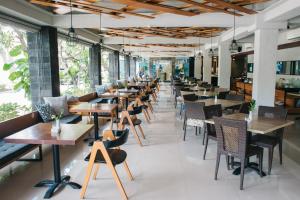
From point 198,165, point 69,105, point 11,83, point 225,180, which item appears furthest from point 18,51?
point 225,180

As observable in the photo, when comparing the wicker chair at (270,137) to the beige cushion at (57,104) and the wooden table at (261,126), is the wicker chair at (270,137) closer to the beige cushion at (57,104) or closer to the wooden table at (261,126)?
the wooden table at (261,126)

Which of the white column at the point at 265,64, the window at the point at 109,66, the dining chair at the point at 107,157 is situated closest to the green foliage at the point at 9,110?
the dining chair at the point at 107,157

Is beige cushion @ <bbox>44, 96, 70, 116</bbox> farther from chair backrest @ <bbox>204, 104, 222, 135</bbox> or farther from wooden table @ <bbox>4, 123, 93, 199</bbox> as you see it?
chair backrest @ <bbox>204, 104, 222, 135</bbox>

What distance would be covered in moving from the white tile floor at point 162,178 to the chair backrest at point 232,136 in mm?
485

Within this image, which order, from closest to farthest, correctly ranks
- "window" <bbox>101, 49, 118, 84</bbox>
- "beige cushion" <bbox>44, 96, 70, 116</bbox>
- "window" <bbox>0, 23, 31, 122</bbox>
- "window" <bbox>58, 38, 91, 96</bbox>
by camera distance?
"window" <bbox>0, 23, 31, 122</bbox>, "beige cushion" <bbox>44, 96, 70, 116</bbox>, "window" <bbox>58, 38, 91, 96</bbox>, "window" <bbox>101, 49, 118, 84</bbox>

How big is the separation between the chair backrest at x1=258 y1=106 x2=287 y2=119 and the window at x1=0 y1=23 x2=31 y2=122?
15.4 ft

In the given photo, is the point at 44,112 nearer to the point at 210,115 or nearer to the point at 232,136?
the point at 210,115

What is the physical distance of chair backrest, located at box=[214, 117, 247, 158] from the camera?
329 centimetres

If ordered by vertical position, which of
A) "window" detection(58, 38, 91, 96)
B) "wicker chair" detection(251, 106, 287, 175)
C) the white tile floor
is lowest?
the white tile floor

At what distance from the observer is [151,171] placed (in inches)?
157

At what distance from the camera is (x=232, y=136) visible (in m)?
3.42

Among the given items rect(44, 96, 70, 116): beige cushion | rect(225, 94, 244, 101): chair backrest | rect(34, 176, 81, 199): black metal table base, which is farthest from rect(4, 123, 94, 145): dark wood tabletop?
rect(225, 94, 244, 101): chair backrest

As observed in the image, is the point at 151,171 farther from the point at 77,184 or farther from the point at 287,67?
the point at 287,67

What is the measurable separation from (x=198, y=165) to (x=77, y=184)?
189cm
